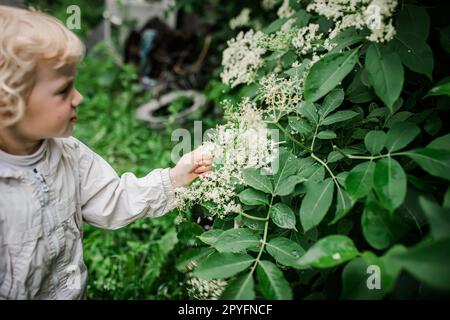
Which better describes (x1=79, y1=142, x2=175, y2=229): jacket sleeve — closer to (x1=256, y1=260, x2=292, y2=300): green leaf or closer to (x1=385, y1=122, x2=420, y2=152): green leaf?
(x1=256, y1=260, x2=292, y2=300): green leaf

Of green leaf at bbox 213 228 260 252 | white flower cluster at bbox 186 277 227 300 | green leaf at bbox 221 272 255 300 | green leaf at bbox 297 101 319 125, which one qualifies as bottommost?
white flower cluster at bbox 186 277 227 300

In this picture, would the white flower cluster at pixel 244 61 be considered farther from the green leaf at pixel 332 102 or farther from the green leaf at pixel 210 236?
the green leaf at pixel 210 236

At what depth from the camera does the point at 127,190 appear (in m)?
1.41

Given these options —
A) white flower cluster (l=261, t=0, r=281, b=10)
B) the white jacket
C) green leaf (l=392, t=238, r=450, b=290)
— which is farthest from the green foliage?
white flower cluster (l=261, t=0, r=281, b=10)

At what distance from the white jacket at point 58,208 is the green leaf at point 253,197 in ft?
0.92

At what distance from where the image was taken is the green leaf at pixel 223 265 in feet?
3.47

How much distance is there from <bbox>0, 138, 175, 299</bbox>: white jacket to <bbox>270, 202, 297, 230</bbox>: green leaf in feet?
1.18

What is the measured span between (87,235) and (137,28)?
3.71 metres

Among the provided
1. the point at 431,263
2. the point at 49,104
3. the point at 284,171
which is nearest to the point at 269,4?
the point at 284,171

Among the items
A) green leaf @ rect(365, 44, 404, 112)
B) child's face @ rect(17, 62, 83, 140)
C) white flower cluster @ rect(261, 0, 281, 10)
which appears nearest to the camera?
green leaf @ rect(365, 44, 404, 112)

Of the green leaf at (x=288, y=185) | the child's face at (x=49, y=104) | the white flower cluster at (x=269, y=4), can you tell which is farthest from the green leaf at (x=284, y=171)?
the white flower cluster at (x=269, y=4)

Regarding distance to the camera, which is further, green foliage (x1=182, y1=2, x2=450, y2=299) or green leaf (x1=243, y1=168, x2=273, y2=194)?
green leaf (x1=243, y1=168, x2=273, y2=194)

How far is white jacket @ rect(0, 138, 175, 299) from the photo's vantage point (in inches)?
46.9

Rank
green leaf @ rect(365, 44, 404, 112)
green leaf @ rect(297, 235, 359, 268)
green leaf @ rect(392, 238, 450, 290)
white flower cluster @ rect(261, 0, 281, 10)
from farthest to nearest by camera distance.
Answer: white flower cluster @ rect(261, 0, 281, 10) → green leaf @ rect(365, 44, 404, 112) → green leaf @ rect(297, 235, 359, 268) → green leaf @ rect(392, 238, 450, 290)
